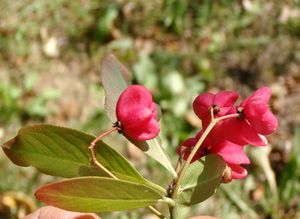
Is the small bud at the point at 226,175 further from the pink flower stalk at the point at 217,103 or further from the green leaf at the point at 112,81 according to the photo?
the green leaf at the point at 112,81

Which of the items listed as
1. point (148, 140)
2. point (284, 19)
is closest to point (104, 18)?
point (284, 19)

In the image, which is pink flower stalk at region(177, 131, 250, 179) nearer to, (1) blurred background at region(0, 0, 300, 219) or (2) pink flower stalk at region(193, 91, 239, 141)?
(2) pink flower stalk at region(193, 91, 239, 141)

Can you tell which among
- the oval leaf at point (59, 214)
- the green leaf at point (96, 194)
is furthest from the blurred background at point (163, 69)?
the green leaf at point (96, 194)

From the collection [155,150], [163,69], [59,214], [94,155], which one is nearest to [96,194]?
[94,155]

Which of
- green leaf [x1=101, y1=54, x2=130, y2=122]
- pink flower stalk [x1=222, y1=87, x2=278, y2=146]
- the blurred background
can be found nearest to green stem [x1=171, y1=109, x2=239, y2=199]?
pink flower stalk [x1=222, y1=87, x2=278, y2=146]

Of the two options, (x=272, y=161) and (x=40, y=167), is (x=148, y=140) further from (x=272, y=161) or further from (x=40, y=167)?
(x=272, y=161)

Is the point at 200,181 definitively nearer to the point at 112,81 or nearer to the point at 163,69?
the point at 112,81
